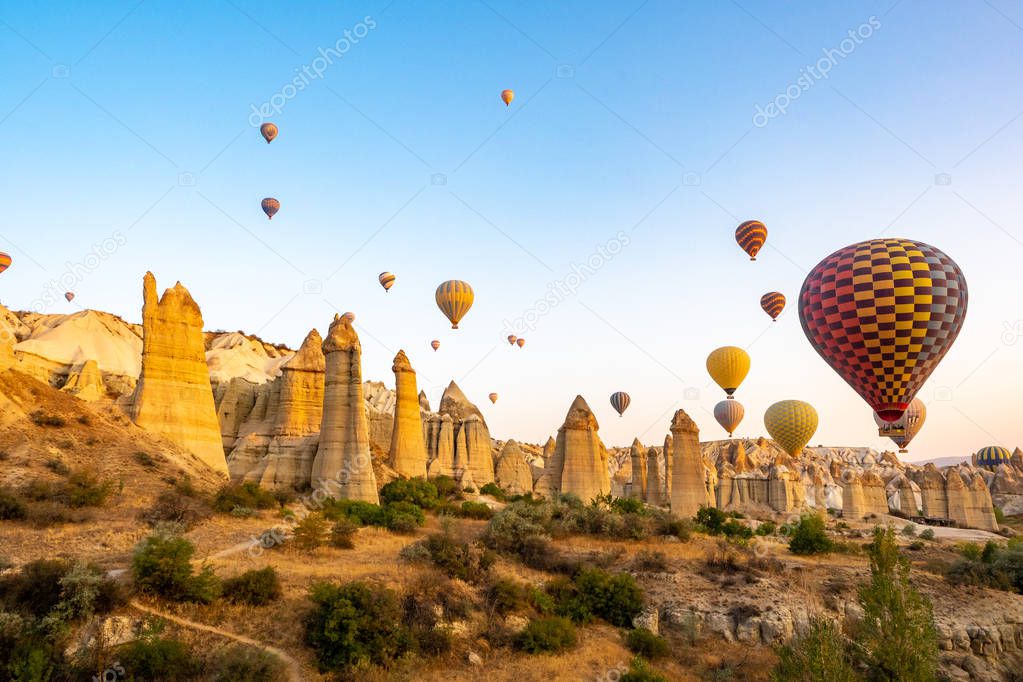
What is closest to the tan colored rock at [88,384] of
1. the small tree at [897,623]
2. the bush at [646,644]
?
the bush at [646,644]

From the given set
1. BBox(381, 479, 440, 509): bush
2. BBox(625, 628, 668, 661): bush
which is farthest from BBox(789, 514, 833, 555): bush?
BBox(381, 479, 440, 509): bush

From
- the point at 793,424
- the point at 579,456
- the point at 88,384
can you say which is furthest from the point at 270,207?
the point at 793,424

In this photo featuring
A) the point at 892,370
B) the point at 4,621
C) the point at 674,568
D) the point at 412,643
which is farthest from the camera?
the point at 892,370

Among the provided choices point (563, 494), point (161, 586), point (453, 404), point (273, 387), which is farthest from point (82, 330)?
point (161, 586)

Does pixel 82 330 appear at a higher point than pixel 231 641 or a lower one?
higher

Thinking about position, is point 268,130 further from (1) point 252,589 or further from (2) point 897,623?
(2) point 897,623

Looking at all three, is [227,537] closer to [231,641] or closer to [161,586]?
[161,586]

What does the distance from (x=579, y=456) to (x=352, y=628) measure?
31.8m

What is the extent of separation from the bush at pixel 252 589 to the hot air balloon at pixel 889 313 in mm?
25225

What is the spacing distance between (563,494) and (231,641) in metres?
30.3

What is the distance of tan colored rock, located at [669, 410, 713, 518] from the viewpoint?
43.7m

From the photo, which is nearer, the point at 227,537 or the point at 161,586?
the point at 161,586

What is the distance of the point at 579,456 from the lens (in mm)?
45719

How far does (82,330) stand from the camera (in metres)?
78.2
